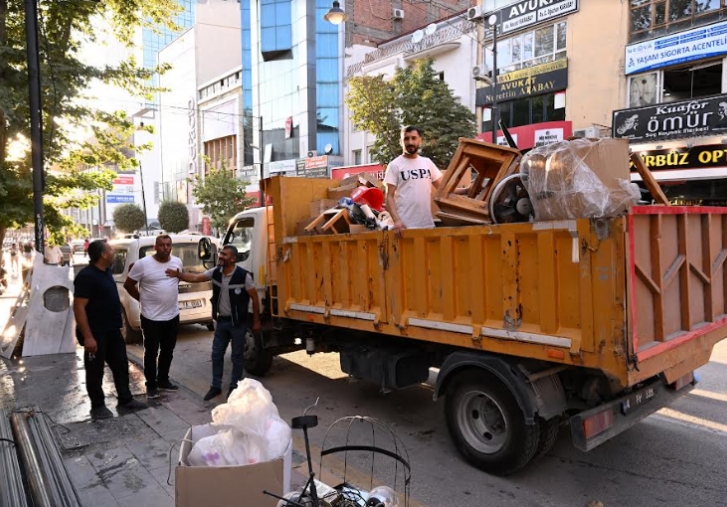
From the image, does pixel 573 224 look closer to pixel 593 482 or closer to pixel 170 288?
pixel 593 482

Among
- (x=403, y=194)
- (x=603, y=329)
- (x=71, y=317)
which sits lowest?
(x=71, y=317)

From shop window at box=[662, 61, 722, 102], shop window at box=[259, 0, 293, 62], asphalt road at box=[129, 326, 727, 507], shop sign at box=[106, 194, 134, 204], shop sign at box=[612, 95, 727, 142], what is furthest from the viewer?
shop sign at box=[106, 194, 134, 204]

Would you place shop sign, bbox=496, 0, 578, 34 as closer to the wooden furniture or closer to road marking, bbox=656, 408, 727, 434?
the wooden furniture

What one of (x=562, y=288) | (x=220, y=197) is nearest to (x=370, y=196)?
(x=562, y=288)

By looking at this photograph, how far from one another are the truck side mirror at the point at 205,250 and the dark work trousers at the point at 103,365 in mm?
1716

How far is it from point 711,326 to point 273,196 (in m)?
4.54

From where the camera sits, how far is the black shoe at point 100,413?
197 inches

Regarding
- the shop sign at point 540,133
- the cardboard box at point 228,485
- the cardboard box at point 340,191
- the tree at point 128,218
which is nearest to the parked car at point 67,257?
the cardboard box at point 340,191

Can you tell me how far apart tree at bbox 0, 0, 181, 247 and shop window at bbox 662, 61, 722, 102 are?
49.5ft

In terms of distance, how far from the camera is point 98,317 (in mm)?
5020

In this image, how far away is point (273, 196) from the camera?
620 cm

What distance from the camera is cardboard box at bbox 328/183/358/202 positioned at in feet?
21.0

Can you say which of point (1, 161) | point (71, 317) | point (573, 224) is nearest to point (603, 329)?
point (573, 224)

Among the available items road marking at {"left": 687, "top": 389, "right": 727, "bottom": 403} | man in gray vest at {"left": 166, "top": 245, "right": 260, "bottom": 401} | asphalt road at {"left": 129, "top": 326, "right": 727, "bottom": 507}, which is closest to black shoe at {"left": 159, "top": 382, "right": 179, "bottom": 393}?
man in gray vest at {"left": 166, "top": 245, "right": 260, "bottom": 401}
